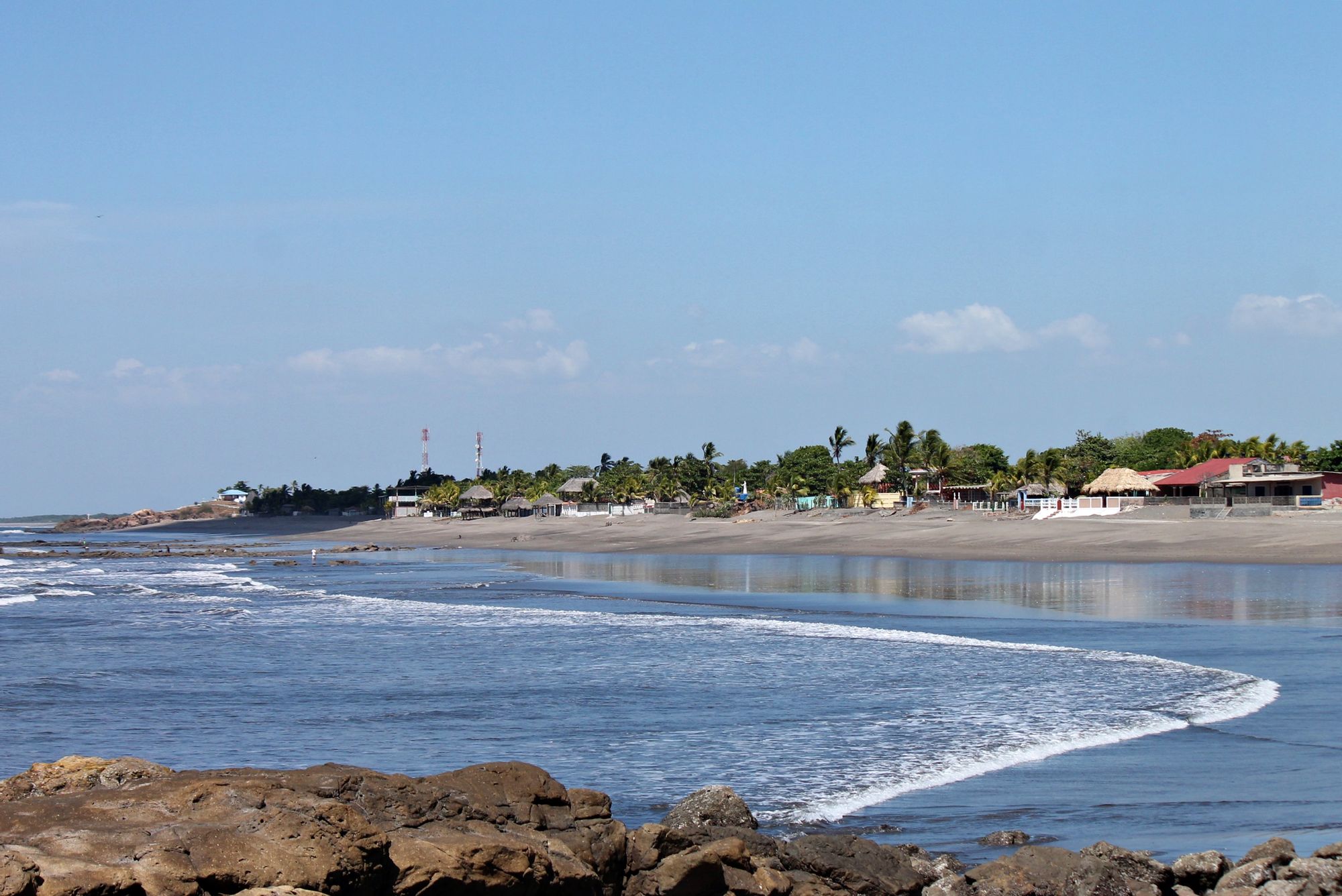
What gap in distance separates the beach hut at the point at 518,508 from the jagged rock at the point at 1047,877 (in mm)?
119910

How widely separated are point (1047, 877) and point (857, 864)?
50.3 inches

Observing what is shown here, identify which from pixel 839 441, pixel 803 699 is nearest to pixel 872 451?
pixel 839 441

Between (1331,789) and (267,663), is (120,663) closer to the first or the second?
(267,663)

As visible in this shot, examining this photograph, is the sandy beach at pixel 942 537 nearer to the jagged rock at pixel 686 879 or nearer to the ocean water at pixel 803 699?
the ocean water at pixel 803 699

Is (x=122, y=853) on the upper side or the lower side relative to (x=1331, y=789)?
upper

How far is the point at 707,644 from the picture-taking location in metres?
23.5

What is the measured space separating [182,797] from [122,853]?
861 millimetres

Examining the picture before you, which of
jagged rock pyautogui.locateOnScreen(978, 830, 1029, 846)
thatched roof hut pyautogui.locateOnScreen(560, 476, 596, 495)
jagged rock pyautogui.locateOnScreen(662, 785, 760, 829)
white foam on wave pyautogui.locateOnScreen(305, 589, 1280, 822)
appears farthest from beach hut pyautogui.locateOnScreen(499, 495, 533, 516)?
jagged rock pyautogui.locateOnScreen(662, 785, 760, 829)

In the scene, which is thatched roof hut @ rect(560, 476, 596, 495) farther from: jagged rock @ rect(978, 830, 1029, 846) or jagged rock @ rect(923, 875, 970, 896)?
jagged rock @ rect(923, 875, 970, 896)

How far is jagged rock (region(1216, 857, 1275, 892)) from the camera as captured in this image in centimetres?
827

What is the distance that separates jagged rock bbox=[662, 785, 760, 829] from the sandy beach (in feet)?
124

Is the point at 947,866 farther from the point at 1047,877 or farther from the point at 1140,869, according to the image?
the point at 1140,869

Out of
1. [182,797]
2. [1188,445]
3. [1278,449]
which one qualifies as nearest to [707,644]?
[182,797]

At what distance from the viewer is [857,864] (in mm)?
8523
